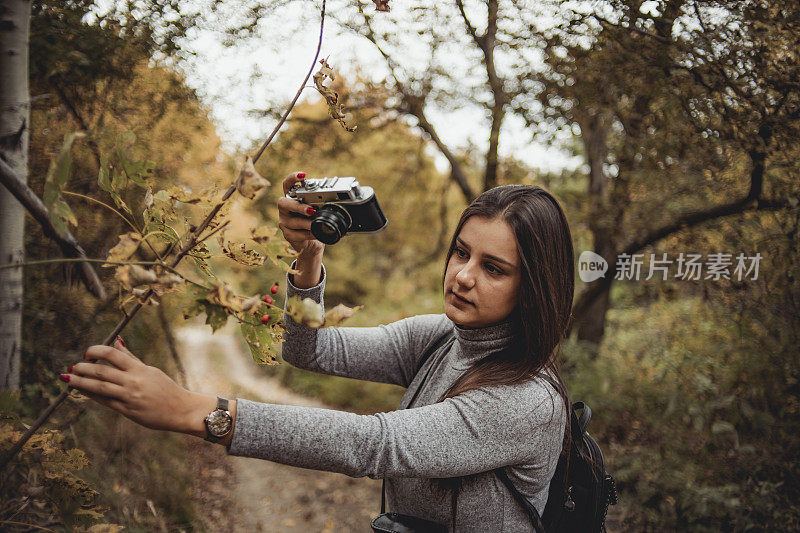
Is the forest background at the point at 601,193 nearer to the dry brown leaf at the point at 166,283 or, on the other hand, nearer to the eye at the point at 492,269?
the dry brown leaf at the point at 166,283

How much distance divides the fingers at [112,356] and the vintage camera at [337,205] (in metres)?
0.53

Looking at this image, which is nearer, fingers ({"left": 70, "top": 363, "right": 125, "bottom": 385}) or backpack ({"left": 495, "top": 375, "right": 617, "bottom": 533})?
fingers ({"left": 70, "top": 363, "right": 125, "bottom": 385})

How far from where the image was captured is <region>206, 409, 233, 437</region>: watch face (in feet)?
2.86

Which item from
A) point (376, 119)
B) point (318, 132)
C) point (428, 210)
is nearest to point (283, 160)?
point (318, 132)

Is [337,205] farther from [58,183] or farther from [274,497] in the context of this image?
[274,497]

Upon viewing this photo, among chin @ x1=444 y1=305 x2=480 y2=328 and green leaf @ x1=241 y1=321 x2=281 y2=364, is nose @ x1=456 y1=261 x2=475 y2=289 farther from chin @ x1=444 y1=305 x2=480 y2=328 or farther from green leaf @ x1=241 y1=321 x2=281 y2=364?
green leaf @ x1=241 y1=321 x2=281 y2=364

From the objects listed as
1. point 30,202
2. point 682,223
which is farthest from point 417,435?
point 682,223

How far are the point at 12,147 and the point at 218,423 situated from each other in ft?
5.15

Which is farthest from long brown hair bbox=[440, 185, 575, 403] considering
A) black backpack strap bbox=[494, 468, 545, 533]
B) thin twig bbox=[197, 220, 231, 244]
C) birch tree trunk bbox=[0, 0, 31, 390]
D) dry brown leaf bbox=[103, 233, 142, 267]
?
birch tree trunk bbox=[0, 0, 31, 390]

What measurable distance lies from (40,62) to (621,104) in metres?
4.54

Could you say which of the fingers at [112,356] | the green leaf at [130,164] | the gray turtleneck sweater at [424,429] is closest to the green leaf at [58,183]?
Result: the green leaf at [130,164]

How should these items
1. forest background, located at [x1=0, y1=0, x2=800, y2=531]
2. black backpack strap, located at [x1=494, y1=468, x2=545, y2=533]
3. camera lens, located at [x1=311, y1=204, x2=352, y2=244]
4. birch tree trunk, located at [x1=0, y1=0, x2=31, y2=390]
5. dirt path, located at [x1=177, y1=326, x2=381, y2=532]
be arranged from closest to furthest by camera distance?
camera lens, located at [x1=311, y1=204, x2=352, y2=244], black backpack strap, located at [x1=494, y1=468, x2=545, y2=533], birch tree trunk, located at [x1=0, y1=0, x2=31, y2=390], forest background, located at [x1=0, y1=0, x2=800, y2=531], dirt path, located at [x1=177, y1=326, x2=381, y2=532]

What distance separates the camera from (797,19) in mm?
2176

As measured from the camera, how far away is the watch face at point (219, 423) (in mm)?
871
